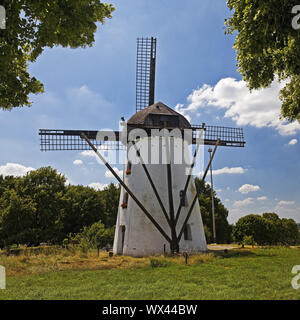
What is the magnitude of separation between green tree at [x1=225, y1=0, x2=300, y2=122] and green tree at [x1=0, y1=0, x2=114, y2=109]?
12.8 ft

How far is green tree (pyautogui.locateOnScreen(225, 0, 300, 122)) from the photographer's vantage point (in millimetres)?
6137

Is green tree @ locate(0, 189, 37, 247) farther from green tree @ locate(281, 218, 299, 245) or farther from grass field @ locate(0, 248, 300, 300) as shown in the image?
green tree @ locate(281, 218, 299, 245)

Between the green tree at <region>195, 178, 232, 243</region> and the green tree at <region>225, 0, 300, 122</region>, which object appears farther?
the green tree at <region>195, 178, 232, 243</region>

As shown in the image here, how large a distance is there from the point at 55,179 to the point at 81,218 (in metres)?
5.54

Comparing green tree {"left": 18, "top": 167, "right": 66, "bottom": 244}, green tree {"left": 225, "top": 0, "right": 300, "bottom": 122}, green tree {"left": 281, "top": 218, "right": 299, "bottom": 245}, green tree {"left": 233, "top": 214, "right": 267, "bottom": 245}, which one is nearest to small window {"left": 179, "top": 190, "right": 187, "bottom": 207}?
green tree {"left": 233, "top": 214, "right": 267, "bottom": 245}

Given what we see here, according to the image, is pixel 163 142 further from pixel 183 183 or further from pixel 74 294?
pixel 74 294

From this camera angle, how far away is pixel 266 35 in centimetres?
670


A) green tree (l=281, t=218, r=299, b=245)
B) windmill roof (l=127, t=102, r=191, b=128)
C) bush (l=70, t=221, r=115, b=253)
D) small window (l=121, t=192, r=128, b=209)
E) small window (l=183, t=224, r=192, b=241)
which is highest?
windmill roof (l=127, t=102, r=191, b=128)

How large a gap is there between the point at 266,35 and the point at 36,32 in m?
6.09

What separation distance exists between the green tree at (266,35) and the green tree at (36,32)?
3.89 metres

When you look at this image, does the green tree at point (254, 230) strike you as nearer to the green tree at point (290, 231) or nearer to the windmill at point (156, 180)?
the windmill at point (156, 180)

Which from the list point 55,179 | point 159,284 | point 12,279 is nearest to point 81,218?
point 55,179

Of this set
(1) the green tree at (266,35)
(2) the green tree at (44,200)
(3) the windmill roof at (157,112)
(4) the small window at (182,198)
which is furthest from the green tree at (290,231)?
(1) the green tree at (266,35)
